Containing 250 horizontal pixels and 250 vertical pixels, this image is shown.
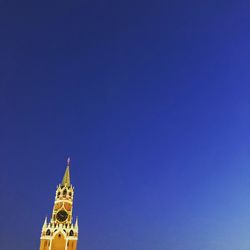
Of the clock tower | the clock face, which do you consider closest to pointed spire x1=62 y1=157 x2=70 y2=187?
the clock tower

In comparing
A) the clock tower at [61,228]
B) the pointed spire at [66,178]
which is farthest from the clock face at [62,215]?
the pointed spire at [66,178]

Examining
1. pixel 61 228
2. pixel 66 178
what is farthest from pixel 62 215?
pixel 66 178

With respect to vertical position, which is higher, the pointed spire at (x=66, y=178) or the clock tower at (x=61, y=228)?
the pointed spire at (x=66, y=178)

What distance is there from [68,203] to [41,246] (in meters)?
8.74

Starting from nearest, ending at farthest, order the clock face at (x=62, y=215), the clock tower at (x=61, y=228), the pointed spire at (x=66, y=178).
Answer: the clock tower at (x=61, y=228)
the clock face at (x=62, y=215)
the pointed spire at (x=66, y=178)

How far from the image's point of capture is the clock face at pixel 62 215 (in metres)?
60.6

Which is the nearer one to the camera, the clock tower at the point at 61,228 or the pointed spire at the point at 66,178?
the clock tower at the point at 61,228

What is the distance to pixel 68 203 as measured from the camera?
62844 millimetres

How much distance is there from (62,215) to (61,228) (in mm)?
2718

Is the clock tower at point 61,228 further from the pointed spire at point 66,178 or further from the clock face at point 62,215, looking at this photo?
the pointed spire at point 66,178

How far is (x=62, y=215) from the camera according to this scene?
61094 millimetres

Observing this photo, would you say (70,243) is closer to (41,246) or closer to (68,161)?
(41,246)

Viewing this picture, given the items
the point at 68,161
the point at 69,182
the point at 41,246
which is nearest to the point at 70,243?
the point at 41,246

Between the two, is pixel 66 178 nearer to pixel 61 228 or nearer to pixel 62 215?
pixel 62 215
